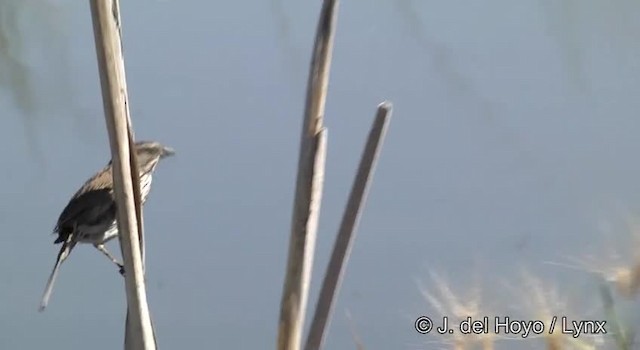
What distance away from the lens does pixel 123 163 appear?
31.7 inches

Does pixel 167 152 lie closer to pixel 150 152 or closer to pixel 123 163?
pixel 150 152

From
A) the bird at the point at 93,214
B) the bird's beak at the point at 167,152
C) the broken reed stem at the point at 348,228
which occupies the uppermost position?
the broken reed stem at the point at 348,228

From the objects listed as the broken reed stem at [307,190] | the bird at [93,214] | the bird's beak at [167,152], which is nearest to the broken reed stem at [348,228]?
the broken reed stem at [307,190]

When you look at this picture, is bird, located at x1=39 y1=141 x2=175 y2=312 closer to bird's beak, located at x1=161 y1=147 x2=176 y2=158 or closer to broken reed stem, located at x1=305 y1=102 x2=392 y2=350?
bird's beak, located at x1=161 y1=147 x2=176 y2=158

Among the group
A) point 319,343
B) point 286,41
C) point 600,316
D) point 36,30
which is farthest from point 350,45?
point 319,343

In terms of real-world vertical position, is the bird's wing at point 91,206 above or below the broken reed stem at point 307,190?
below

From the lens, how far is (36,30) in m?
1.67

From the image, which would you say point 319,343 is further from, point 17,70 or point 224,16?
point 17,70

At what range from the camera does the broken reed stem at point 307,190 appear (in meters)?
0.76

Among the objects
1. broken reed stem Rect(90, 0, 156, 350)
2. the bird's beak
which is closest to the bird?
the bird's beak

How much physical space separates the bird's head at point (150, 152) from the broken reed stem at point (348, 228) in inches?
32.3

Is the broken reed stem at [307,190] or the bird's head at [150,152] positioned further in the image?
the bird's head at [150,152]

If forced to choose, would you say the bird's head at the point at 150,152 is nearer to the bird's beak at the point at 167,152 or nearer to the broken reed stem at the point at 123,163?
the bird's beak at the point at 167,152

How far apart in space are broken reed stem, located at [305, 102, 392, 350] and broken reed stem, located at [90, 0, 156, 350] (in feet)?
0.37
